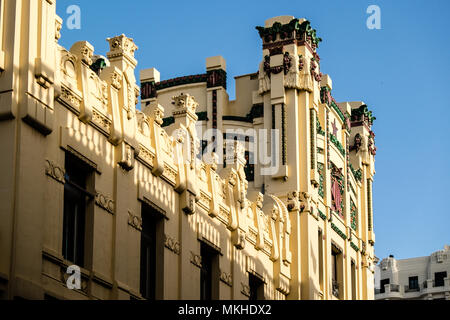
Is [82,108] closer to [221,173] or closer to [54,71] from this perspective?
[54,71]

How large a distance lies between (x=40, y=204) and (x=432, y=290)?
230 feet

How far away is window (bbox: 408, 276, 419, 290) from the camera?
322 ft

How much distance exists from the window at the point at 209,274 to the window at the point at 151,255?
10.7ft

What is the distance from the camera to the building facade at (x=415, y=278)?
95062 mm

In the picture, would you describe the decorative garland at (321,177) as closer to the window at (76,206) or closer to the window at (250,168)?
the window at (250,168)

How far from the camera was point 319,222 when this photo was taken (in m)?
48.7

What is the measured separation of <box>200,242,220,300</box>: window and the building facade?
56.5 m

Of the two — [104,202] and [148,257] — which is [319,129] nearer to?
[148,257]

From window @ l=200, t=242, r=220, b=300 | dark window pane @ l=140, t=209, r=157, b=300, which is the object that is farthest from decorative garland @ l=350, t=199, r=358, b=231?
dark window pane @ l=140, t=209, r=157, b=300

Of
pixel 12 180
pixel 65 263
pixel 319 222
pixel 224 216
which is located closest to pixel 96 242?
pixel 65 263

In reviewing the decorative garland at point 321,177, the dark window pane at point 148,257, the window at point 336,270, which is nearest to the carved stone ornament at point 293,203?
the decorative garland at point 321,177

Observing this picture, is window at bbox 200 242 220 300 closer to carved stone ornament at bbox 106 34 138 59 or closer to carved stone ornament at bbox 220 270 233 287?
carved stone ornament at bbox 220 270 233 287

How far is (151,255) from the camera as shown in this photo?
35.5m

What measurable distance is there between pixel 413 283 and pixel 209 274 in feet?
202
